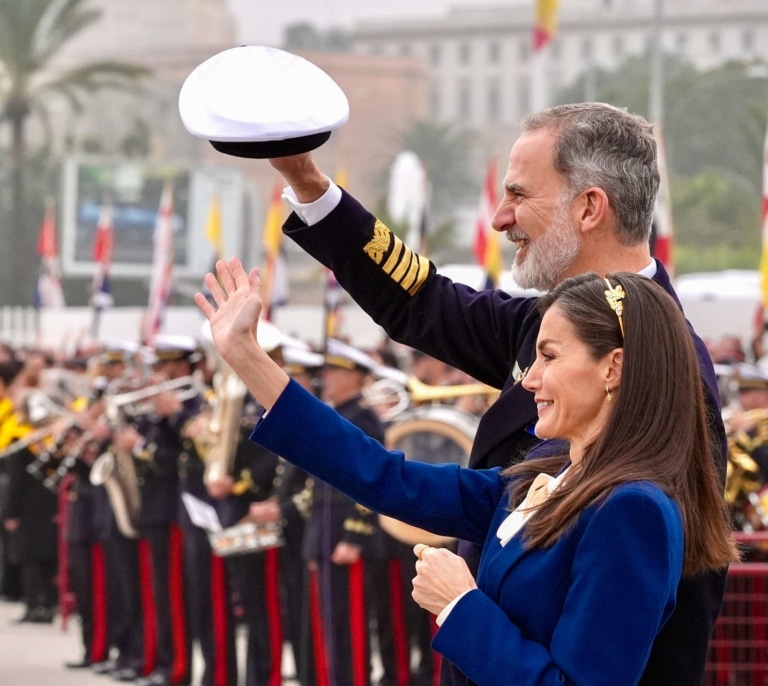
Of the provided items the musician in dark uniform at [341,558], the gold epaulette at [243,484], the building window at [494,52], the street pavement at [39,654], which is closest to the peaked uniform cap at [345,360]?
the musician in dark uniform at [341,558]

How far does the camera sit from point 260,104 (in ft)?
10.7

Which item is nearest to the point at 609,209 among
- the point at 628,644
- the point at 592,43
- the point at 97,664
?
the point at 628,644

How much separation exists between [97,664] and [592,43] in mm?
74063

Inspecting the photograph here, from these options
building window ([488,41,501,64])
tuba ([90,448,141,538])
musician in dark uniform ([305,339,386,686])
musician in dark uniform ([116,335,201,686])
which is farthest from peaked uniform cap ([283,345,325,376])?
building window ([488,41,501,64])

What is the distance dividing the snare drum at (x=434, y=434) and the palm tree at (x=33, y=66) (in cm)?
2882

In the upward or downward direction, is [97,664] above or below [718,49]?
below

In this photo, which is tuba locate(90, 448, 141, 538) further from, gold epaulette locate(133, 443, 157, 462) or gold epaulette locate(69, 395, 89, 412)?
gold epaulette locate(69, 395, 89, 412)

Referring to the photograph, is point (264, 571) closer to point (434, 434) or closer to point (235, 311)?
point (434, 434)

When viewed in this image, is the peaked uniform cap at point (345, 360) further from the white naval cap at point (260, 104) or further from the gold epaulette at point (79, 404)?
the white naval cap at point (260, 104)

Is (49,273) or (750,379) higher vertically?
(49,273)

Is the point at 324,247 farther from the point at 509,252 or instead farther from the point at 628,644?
the point at 509,252

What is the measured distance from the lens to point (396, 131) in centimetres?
6406

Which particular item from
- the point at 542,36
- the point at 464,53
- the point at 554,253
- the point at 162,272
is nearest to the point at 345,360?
the point at 554,253

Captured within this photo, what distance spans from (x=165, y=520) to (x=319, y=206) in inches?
282
